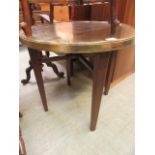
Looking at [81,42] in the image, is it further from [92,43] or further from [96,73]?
[96,73]

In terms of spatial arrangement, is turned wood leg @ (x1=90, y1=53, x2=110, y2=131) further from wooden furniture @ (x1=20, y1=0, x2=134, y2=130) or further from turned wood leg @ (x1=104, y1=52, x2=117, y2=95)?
turned wood leg @ (x1=104, y1=52, x2=117, y2=95)

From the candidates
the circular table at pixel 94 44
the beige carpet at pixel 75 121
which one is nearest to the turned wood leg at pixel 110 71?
the beige carpet at pixel 75 121

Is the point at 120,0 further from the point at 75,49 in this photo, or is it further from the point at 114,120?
the point at 114,120

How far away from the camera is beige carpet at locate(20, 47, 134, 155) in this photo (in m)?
1.16

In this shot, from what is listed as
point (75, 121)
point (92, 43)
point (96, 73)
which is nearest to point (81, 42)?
→ point (92, 43)

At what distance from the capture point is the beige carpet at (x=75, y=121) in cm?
116

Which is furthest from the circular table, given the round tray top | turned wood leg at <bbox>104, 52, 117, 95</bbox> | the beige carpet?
turned wood leg at <bbox>104, 52, 117, 95</bbox>

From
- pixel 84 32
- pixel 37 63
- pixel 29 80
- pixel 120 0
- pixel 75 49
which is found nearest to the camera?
pixel 75 49

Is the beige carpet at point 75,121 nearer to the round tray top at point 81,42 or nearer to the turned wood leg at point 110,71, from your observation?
the turned wood leg at point 110,71

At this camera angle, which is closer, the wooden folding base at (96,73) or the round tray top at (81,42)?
the round tray top at (81,42)

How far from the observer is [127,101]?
1.62m

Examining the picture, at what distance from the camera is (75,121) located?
54.0 inches
